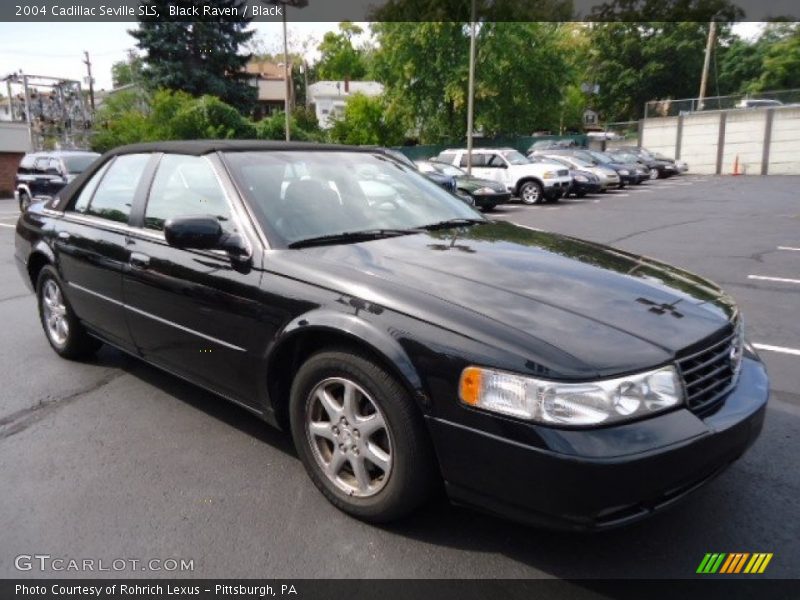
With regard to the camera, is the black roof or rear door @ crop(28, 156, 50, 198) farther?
rear door @ crop(28, 156, 50, 198)

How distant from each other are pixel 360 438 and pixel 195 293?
4.04 feet

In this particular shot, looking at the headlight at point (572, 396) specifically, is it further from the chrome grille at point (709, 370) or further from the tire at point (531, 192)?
the tire at point (531, 192)

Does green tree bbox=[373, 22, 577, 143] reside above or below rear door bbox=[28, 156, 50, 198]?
above

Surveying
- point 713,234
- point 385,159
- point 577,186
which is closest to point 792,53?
point 577,186

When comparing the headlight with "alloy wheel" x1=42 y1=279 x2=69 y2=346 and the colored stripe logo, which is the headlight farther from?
"alloy wheel" x1=42 y1=279 x2=69 y2=346

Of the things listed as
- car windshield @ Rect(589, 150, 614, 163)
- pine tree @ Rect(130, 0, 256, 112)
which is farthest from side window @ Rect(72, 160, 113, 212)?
pine tree @ Rect(130, 0, 256, 112)

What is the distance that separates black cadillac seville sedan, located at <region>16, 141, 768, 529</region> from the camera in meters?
2.09

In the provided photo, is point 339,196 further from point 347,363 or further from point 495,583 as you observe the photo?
point 495,583

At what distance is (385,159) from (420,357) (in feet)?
7.31

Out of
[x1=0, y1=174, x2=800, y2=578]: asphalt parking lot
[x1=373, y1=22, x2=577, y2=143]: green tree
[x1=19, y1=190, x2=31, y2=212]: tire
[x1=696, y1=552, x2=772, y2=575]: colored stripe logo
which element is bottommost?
[x1=0, y1=174, x2=800, y2=578]: asphalt parking lot

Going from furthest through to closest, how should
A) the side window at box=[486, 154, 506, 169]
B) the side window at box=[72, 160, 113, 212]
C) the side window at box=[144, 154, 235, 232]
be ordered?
the side window at box=[486, 154, 506, 169], the side window at box=[72, 160, 113, 212], the side window at box=[144, 154, 235, 232]

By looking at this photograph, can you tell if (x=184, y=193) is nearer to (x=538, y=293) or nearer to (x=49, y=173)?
(x=538, y=293)

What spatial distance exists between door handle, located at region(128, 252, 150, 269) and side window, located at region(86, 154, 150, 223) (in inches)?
12.8

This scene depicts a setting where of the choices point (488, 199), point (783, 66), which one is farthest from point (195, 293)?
point (783, 66)
